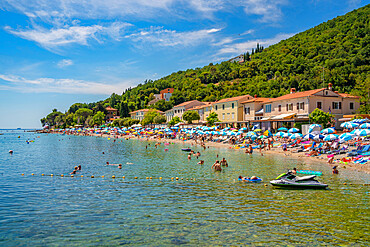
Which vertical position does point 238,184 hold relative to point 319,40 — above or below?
below

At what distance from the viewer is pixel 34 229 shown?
38.1ft

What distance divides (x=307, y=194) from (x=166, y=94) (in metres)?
142

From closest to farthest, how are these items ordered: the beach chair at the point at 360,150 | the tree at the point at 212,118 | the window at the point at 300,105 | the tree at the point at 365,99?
the beach chair at the point at 360,150 → the window at the point at 300,105 → the tree at the point at 365,99 → the tree at the point at 212,118

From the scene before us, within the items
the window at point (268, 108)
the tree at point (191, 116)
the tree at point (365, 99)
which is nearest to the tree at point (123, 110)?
the tree at point (191, 116)

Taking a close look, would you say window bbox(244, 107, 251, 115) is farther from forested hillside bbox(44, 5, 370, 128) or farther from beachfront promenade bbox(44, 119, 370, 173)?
forested hillside bbox(44, 5, 370, 128)

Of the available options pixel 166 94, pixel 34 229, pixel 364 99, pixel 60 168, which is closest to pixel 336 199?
pixel 34 229

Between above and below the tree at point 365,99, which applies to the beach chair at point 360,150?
below

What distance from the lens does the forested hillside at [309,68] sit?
3410 inches

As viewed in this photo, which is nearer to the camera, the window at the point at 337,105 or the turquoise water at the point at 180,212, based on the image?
the turquoise water at the point at 180,212

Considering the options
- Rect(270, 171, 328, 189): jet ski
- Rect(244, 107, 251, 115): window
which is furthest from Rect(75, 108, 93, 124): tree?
Rect(270, 171, 328, 189): jet ski

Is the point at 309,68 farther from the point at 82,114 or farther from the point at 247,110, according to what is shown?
the point at 82,114

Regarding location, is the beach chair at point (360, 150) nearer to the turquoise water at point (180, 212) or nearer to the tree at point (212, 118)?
the turquoise water at point (180, 212)

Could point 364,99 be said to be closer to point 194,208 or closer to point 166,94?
point 194,208

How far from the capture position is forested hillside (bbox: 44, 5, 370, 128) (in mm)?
86625
